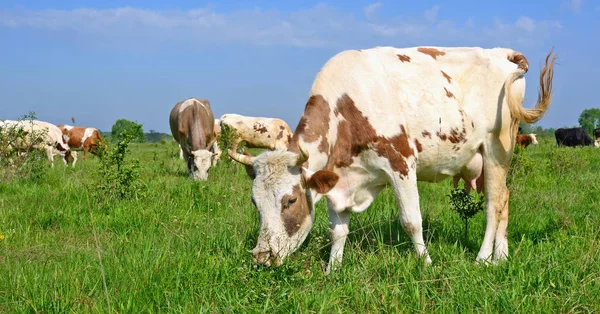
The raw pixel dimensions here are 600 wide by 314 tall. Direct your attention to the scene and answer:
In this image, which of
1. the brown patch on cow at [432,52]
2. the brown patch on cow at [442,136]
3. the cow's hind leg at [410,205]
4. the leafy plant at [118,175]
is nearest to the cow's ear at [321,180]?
the cow's hind leg at [410,205]

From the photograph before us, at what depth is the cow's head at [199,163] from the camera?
508 inches

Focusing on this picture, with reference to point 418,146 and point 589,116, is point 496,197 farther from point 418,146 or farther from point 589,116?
point 589,116

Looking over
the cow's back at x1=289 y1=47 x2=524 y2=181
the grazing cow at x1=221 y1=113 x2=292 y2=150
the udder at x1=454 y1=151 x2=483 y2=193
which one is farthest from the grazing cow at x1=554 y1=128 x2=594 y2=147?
the cow's back at x1=289 y1=47 x2=524 y2=181

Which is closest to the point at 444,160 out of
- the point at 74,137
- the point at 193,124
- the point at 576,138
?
the point at 193,124

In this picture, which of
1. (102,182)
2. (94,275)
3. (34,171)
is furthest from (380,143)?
(34,171)

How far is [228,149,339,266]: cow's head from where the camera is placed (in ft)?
15.2

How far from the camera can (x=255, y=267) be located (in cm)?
421

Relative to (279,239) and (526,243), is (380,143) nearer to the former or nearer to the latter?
Answer: (279,239)

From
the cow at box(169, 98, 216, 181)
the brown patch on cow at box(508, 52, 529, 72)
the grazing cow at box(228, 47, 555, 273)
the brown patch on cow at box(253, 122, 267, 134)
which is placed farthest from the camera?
the brown patch on cow at box(253, 122, 267, 134)

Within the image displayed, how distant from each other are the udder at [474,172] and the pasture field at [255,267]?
0.54m

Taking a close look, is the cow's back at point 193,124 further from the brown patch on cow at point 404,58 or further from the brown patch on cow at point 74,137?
the brown patch on cow at point 74,137

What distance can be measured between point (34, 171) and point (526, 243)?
8798mm

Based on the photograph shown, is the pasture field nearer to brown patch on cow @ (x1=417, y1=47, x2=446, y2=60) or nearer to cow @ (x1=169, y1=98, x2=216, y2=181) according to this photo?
brown patch on cow @ (x1=417, y1=47, x2=446, y2=60)

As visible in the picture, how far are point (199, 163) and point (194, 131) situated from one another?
1.79 meters
